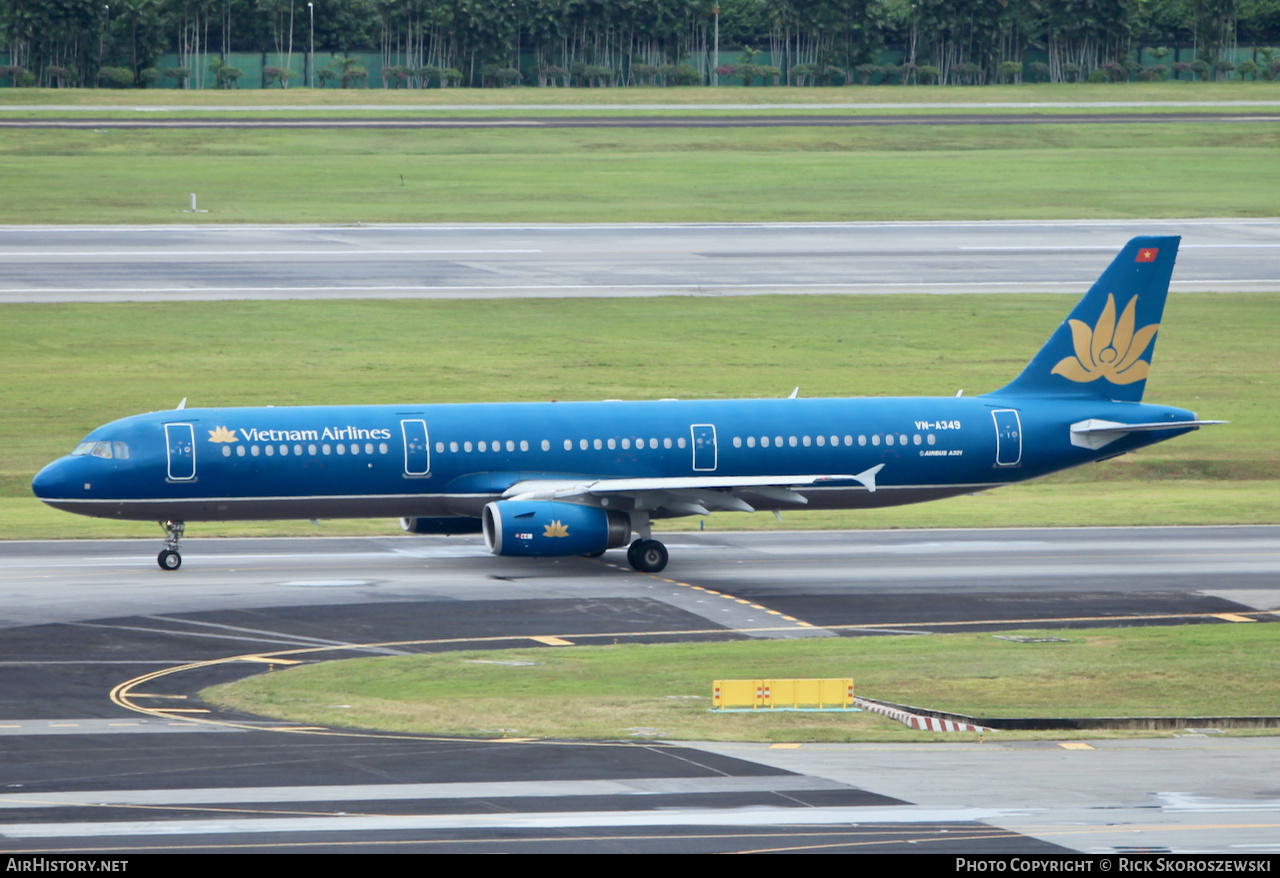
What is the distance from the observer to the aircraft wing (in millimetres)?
44375

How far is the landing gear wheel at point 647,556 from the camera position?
4575 centimetres

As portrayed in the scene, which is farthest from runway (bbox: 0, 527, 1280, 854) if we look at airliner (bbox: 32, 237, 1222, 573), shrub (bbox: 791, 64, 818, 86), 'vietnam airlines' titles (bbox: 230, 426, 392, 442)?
shrub (bbox: 791, 64, 818, 86)

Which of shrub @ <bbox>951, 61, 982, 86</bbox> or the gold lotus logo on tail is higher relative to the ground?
shrub @ <bbox>951, 61, 982, 86</bbox>

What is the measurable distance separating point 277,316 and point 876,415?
1601 inches

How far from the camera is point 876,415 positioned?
160ft

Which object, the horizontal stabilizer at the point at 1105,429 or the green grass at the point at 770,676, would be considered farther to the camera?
the horizontal stabilizer at the point at 1105,429

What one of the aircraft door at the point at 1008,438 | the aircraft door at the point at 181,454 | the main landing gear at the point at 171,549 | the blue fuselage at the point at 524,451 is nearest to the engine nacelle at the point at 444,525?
the blue fuselage at the point at 524,451

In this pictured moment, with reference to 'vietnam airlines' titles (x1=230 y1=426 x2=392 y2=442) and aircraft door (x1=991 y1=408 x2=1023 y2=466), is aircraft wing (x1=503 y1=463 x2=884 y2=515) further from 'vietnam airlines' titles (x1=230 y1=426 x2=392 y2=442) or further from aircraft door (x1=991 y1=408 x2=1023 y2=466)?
aircraft door (x1=991 y1=408 x2=1023 y2=466)

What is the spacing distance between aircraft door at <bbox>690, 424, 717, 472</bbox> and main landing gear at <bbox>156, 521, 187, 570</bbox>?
14.0 metres

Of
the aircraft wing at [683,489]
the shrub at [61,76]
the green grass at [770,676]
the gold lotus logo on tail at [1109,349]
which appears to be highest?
the shrub at [61,76]

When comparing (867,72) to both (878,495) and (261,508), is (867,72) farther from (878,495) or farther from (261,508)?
(261,508)

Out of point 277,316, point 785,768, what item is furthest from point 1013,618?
point 277,316

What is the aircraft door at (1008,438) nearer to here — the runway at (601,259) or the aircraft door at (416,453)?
the aircraft door at (416,453)

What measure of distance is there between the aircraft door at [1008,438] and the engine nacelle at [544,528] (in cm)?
1202
